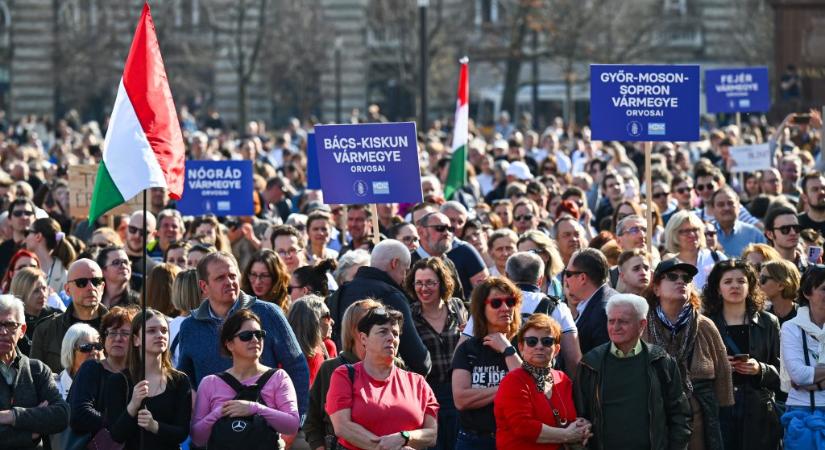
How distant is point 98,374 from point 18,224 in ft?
19.5

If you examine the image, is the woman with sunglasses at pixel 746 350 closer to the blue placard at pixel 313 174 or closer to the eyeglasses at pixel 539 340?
the eyeglasses at pixel 539 340

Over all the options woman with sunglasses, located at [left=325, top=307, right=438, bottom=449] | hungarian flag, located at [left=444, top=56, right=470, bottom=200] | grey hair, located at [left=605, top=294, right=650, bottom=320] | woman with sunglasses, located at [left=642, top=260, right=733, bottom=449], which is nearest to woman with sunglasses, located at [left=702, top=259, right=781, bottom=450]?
woman with sunglasses, located at [left=642, top=260, right=733, bottom=449]

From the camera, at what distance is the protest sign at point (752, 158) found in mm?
18538

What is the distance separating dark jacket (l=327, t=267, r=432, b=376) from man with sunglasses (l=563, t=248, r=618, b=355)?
2.90 feet

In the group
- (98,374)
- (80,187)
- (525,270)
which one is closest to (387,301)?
(525,270)

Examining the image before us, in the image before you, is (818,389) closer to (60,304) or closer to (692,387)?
(692,387)

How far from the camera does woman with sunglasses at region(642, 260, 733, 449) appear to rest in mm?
8875

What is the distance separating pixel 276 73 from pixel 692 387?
46.0 meters

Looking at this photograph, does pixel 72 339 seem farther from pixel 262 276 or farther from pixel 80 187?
pixel 80 187

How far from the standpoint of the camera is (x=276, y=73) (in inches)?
2132

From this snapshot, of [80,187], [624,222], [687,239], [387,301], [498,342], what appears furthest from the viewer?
[80,187]

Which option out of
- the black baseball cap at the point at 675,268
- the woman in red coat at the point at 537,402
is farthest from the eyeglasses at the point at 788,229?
the woman in red coat at the point at 537,402

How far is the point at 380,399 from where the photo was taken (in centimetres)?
826

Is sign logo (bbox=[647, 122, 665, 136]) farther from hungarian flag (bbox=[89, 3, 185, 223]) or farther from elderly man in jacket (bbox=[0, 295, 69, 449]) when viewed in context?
elderly man in jacket (bbox=[0, 295, 69, 449])
